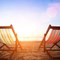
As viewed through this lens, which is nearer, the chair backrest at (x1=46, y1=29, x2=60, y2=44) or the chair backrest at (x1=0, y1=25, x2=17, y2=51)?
the chair backrest at (x1=0, y1=25, x2=17, y2=51)

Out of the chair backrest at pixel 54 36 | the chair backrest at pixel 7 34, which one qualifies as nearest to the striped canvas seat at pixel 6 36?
the chair backrest at pixel 7 34

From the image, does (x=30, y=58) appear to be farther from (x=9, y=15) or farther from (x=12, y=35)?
(x=9, y=15)

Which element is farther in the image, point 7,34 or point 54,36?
point 54,36

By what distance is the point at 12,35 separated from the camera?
4.33 meters

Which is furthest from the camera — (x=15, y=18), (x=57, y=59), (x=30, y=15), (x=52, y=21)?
(x=30, y=15)

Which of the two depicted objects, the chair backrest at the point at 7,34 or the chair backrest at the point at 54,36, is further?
the chair backrest at the point at 54,36

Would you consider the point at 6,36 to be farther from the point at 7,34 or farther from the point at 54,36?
the point at 54,36

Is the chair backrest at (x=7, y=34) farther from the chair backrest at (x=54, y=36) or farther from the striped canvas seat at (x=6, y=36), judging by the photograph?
the chair backrest at (x=54, y=36)

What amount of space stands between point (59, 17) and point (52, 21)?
3.61ft

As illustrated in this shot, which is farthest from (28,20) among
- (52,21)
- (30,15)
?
(52,21)

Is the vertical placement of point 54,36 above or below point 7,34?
below

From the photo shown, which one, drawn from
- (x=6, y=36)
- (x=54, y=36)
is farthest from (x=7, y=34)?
(x=54, y=36)

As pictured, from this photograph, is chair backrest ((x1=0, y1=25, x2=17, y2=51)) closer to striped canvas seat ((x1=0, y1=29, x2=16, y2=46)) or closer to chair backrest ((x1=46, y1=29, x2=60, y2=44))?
striped canvas seat ((x1=0, y1=29, x2=16, y2=46))

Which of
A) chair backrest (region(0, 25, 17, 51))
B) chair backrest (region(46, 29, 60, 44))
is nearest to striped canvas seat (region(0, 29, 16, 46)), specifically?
chair backrest (region(0, 25, 17, 51))
